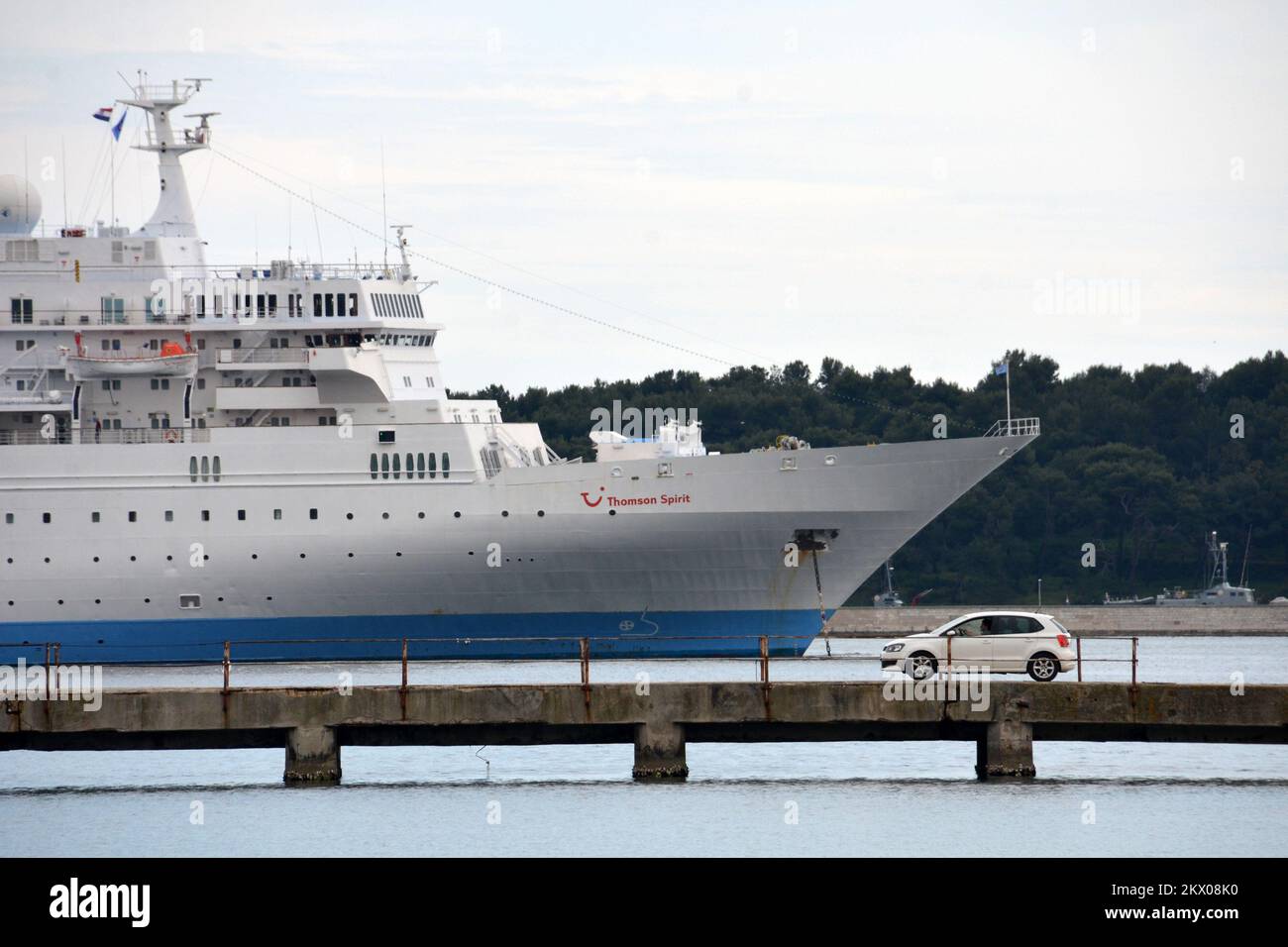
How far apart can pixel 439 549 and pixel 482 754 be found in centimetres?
1898

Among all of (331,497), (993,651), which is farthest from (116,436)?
(993,651)

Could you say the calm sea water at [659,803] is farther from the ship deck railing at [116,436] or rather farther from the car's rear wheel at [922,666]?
the ship deck railing at [116,436]

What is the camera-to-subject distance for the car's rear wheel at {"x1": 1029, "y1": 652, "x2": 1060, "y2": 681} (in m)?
31.1

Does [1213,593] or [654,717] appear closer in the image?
[654,717]

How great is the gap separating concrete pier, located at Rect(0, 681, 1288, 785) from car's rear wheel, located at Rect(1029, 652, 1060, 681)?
7.60ft

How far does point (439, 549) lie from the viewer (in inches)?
2152

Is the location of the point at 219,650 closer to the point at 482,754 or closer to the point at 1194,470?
the point at 482,754

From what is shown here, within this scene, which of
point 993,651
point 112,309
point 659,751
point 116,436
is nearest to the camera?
point 659,751

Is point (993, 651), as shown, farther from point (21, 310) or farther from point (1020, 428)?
point (21, 310)

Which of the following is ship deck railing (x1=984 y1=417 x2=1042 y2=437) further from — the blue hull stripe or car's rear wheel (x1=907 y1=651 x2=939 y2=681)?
car's rear wheel (x1=907 y1=651 x2=939 y2=681)

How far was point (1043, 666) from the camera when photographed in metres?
31.1

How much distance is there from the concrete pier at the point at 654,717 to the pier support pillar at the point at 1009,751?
2cm

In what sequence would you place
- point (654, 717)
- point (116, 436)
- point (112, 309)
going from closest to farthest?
point (654, 717)
point (116, 436)
point (112, 309)

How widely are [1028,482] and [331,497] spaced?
54717mm
